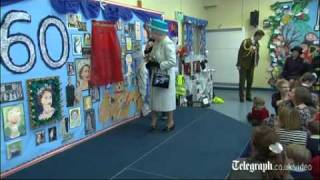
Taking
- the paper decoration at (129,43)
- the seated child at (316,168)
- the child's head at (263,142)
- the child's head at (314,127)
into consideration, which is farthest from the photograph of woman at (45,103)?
the child's head at (314,127)

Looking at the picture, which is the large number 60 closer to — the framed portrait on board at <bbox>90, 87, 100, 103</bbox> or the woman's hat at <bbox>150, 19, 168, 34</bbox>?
the framed portrait on board at <bbox>90, 87, 100, 103</bbox>

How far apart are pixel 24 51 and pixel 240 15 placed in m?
6.44

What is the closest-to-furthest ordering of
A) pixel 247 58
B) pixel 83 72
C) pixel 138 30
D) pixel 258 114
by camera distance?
pixel 83 72 < pixel 138 30 < pixel 258 114 < pixel 247 58

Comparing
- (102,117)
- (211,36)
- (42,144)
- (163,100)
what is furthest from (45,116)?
(211,36)

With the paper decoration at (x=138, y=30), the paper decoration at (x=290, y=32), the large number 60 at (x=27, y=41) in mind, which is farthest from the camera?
the paper decoration at (x=290, y=32)

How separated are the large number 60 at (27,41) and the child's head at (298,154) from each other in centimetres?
227

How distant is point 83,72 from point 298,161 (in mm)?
2275

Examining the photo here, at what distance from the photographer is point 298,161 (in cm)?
256

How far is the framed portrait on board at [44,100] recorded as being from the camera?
279 centimetres

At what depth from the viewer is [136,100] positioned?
445cm

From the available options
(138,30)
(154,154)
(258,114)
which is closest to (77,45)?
(138,30)

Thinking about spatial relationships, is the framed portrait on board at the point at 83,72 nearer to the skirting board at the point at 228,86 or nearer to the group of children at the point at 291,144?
the group of children at the point at 291,144

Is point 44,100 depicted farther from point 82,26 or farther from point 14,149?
point 82,26

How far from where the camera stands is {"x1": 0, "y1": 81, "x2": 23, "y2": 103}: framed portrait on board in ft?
8.29
